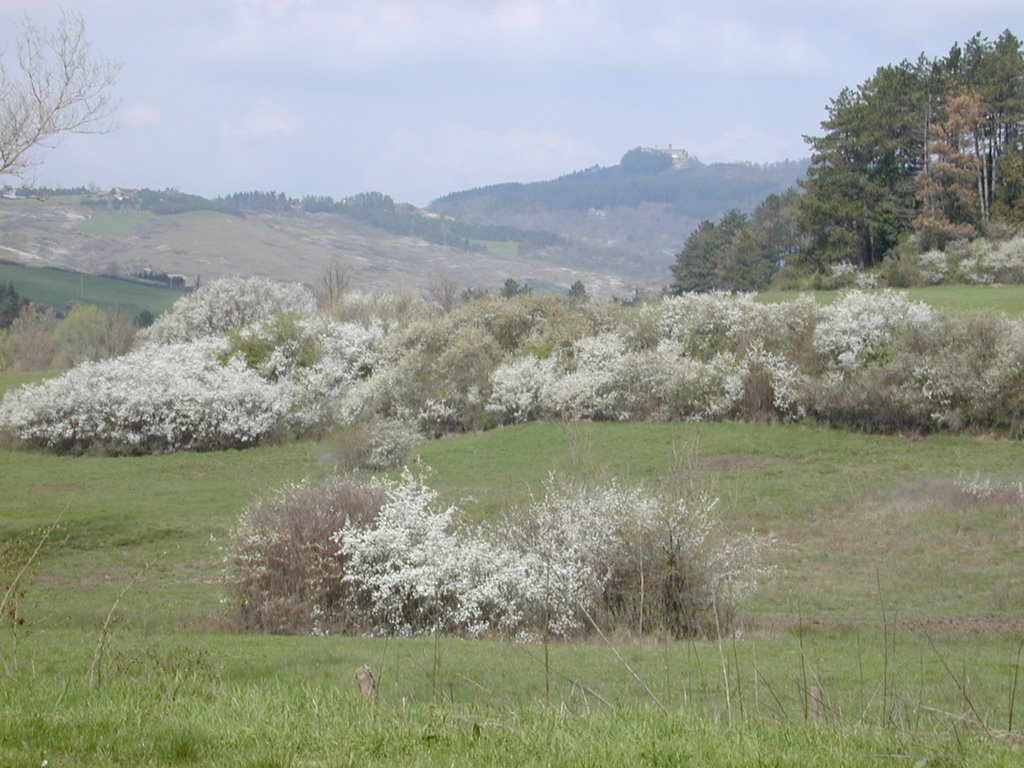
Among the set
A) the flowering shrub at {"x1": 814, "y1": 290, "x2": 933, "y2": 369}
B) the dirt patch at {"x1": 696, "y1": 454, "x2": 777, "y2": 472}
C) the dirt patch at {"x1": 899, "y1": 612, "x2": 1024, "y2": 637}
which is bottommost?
the dirt patch at {"x1": 696, "y1": 454, "x2": 777, "y2": 472}

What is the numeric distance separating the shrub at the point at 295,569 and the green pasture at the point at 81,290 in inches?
3679

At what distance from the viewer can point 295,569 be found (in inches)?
709

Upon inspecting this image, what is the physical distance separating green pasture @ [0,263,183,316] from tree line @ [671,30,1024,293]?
70.9m

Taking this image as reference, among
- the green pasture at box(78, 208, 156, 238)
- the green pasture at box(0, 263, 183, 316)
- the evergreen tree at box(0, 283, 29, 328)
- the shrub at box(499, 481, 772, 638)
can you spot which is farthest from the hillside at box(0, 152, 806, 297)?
the shrub at box(499, 481, 772, 638)

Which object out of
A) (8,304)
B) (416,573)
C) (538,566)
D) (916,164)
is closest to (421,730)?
(538,566)

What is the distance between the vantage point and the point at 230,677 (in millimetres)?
10953

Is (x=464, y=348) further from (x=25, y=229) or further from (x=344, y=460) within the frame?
(x=25, y=229)

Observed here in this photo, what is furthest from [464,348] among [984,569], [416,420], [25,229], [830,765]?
[25,229]

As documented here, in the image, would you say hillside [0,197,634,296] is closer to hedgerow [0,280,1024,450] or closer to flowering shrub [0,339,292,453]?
hedgerow [0,280,1024,450]

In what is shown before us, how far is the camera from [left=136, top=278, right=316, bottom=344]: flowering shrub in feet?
234

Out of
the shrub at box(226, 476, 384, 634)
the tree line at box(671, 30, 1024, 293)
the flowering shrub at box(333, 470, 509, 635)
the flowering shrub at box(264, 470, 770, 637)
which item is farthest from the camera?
the tree line at box(671, 30, 1024, 293)

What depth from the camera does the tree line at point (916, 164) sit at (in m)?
59.7

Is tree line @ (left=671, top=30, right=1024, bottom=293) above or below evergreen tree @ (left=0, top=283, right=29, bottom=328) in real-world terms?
→ above

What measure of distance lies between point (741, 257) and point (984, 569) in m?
62.3
